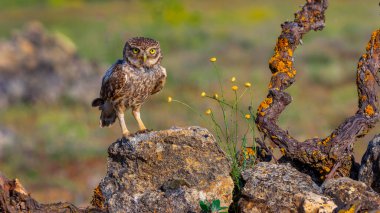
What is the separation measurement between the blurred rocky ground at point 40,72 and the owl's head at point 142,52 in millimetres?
20085

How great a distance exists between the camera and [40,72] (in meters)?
28.3

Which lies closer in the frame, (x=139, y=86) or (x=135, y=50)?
(x=135, y=50)

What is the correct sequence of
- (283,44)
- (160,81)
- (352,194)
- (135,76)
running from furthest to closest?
(160,81)
(135,76)
(283,44)
(352,194)

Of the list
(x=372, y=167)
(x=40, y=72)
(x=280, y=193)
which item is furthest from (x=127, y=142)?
(x=40, y=72)

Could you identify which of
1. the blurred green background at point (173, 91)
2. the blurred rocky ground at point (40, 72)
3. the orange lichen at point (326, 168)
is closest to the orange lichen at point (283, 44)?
the orange lichen at point (326, 168)

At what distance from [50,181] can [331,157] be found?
40.0ft

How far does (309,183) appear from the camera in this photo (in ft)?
19.1

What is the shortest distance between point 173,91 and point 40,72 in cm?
453

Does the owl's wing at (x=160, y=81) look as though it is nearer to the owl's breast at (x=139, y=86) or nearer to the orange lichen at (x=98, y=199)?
the owl's breast at (x=139, y=86)

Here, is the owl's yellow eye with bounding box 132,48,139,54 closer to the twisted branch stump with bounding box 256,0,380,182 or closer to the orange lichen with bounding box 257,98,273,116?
the twisted branch stump with bounding box 256,0,380,182

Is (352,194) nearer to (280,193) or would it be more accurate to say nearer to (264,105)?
(280,193)

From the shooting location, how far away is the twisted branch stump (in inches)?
251

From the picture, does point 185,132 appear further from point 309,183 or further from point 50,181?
point 50,181

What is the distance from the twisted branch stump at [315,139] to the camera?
6367 millimetres
